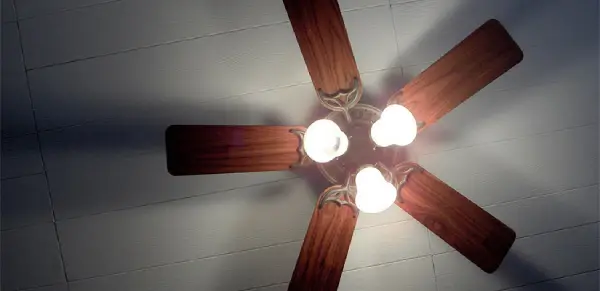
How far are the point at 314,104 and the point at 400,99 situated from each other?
45 centimetres

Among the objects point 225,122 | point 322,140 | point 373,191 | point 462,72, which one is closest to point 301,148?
point 322,140

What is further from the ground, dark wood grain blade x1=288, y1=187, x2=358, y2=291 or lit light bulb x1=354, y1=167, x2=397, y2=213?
lit light bulb x1=354, y1=167, x2=397, y2=213

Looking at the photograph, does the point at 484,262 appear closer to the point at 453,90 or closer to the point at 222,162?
the point at 453,90

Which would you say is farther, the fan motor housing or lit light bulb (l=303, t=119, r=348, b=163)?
the fan motor housing

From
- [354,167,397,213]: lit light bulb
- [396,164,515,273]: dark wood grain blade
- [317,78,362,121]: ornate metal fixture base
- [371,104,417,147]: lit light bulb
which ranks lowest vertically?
[396,164,515,273]: dark wood grain blade

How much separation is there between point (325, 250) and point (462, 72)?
448mm

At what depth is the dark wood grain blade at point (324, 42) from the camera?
38.7 inches

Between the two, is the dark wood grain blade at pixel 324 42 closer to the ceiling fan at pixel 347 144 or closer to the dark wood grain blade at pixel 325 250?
the ceiling fan at pixel 347 144

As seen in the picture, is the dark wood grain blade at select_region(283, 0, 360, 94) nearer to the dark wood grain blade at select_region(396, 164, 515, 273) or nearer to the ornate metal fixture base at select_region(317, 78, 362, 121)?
the ornate metal fixture base at select_region(317, 78, 362, 121)

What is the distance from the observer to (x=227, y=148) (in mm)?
1047

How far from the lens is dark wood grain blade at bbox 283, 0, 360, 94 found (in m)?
0.98

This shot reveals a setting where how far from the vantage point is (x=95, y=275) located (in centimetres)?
154

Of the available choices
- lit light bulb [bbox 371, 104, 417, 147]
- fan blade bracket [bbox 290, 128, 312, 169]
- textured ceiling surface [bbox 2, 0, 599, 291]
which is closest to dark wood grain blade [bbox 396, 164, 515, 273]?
lit light bulb [bbox 371, 104, 417, 147]

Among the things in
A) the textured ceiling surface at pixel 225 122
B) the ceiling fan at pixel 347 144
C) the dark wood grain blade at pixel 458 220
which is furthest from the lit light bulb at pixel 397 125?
the textured ceiling surface at pixel 225 122
